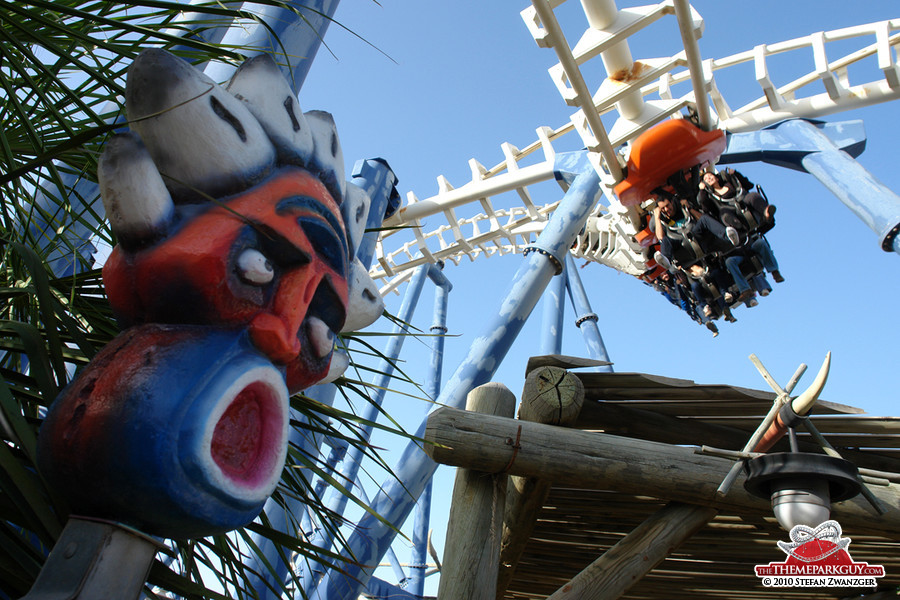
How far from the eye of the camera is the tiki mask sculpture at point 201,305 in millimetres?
913

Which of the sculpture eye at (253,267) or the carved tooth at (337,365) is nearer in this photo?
the sculpture eye at (253,267)

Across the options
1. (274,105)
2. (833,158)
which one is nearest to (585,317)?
(833,158)

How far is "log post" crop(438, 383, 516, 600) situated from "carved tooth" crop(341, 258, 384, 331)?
0.92 m

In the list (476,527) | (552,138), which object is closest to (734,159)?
(552,138)

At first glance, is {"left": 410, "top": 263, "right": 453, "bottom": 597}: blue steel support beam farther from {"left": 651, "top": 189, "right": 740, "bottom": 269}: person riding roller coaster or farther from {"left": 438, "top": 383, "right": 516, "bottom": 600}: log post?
{"left": 438, "top": 383, "right": 516, "bottom": 600}: log post

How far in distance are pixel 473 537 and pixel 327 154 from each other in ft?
4.32

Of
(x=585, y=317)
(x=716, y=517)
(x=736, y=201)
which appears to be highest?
(x=585, y=317)

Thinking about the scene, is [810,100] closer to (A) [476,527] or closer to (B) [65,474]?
(A) [476,527]

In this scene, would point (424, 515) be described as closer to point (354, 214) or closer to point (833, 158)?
point (833, 158)

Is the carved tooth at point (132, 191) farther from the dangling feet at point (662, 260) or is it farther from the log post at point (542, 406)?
the dangling feet at point (662, 260)

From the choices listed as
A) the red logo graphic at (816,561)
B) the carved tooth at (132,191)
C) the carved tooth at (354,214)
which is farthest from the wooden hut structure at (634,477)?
the carved tooth at (132,191)

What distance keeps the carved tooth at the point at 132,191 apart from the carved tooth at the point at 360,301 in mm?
407

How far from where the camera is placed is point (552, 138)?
6.91 m

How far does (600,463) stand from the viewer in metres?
2.15
